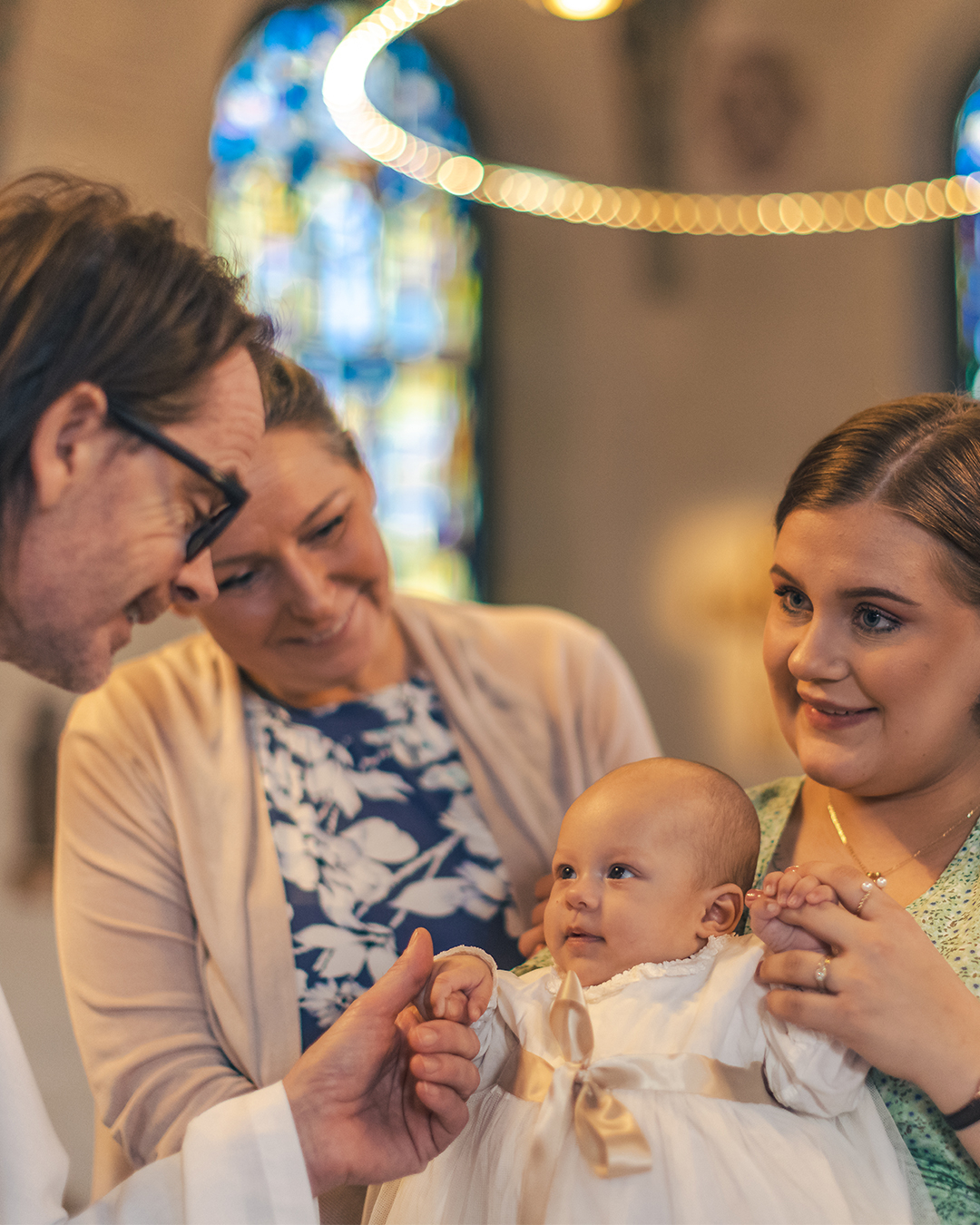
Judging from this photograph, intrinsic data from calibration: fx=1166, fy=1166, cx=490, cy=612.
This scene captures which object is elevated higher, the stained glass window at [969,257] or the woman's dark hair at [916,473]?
the stained glass window at [969,257]

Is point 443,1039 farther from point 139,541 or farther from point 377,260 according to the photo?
point 377,260

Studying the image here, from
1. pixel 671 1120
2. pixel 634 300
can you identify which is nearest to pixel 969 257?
pixel 634 300

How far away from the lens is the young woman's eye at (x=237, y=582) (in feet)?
6.38

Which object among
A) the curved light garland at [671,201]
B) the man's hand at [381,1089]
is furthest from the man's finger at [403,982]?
the curved light garland at [671,201]

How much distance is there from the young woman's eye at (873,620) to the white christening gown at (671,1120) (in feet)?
1.53

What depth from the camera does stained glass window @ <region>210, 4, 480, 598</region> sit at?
5.97m

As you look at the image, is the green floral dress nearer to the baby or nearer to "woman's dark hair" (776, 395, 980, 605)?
the baby

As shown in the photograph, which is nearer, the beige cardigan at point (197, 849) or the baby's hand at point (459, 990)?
the baby's hand at point (459, 990)

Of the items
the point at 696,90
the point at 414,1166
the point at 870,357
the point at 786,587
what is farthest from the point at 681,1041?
the point at 696,90

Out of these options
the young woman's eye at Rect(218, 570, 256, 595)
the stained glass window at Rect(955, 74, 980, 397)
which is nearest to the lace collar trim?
the young woman's eye at Rect(218, 570, 256, 595)

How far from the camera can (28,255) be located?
137 centimetres

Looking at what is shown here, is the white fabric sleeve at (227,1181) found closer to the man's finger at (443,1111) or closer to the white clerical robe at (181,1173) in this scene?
the white clerical robe at (181,1173)

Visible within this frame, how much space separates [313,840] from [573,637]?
0.76 m

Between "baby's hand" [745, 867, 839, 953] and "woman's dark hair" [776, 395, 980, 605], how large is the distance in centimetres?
44
